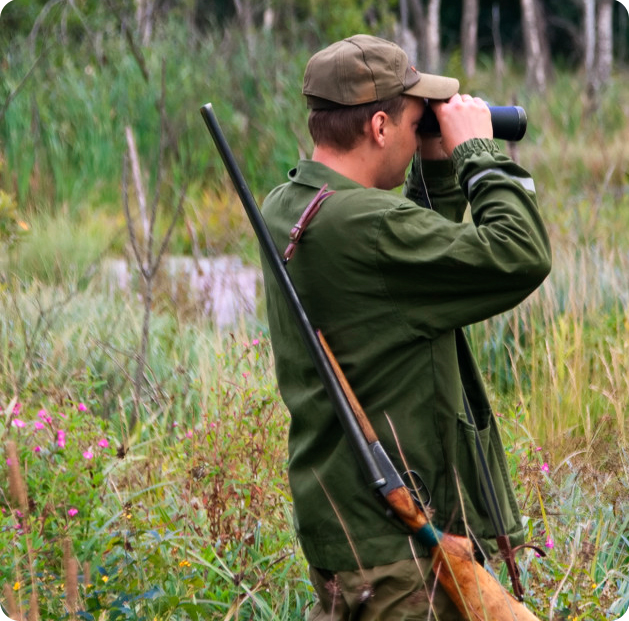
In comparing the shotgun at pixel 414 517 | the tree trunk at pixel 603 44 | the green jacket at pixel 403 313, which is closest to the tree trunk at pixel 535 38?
the tree trunk at pixel 603 44

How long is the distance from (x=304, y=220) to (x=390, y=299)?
238 millimetres

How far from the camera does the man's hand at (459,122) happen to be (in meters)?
2.05

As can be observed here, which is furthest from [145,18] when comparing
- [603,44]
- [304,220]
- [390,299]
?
[390,299]

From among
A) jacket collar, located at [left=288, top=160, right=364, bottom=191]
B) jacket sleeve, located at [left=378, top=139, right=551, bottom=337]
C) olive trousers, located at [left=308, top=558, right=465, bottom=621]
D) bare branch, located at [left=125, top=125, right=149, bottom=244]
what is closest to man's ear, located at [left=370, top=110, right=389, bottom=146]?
jacket collar, located at [left=288, top=160, right=364, bottom=191]

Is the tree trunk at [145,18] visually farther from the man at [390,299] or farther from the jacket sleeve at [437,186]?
the man at [390,299]

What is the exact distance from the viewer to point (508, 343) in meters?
4.76

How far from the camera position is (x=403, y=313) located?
1903mm

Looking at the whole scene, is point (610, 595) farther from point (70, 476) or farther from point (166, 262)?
point (166, 262)

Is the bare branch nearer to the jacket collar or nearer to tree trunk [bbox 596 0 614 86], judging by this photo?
the jacket collar

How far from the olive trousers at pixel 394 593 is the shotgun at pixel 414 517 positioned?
0.04 m

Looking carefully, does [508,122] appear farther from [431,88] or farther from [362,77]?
[362,77]

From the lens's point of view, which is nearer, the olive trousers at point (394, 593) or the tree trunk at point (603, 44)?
the olive trousers at point (394, 593)

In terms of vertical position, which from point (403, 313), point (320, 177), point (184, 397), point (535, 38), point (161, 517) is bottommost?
point (535, 38)

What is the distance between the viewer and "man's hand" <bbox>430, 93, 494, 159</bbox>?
205cm
